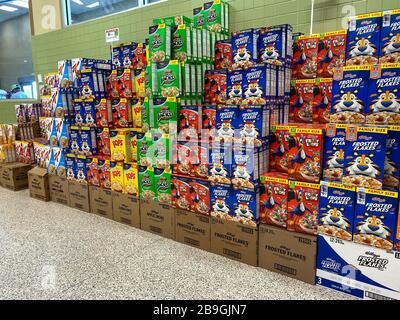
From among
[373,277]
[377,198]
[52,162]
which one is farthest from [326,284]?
[52,162]

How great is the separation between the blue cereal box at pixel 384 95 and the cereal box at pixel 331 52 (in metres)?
0.48

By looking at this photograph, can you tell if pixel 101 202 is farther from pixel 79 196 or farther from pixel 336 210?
pixel 336 210

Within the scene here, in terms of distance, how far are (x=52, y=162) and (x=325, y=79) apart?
3.35 metres

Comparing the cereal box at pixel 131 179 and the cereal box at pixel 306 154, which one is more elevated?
the cereal box at pixel 306 154

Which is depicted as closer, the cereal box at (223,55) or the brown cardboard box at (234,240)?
the brown cardboard box at (234,240)

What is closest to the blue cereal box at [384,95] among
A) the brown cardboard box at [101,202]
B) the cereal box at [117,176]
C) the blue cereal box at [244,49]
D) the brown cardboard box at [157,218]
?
the blue cereal box at [244,49]

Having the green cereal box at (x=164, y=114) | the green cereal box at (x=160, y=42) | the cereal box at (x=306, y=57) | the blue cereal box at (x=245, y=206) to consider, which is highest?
the green cereal box at (x=160, y=42)

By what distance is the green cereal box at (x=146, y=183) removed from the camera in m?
3.05

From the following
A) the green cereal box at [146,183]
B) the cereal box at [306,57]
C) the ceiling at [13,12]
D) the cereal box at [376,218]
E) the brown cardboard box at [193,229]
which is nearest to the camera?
the cereal box at [376,218]

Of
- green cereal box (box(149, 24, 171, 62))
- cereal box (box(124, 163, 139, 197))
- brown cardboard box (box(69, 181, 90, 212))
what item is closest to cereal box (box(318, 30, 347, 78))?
green cereal box (box(149, 24, 171, 62))

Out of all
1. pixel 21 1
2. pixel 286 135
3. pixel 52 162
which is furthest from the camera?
pixel 21 1

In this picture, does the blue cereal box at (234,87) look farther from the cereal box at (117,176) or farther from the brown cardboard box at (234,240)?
the cereal box at (117,176)

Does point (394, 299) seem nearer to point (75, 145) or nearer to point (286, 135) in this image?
point (286, 135)

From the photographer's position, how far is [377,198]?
191cm
